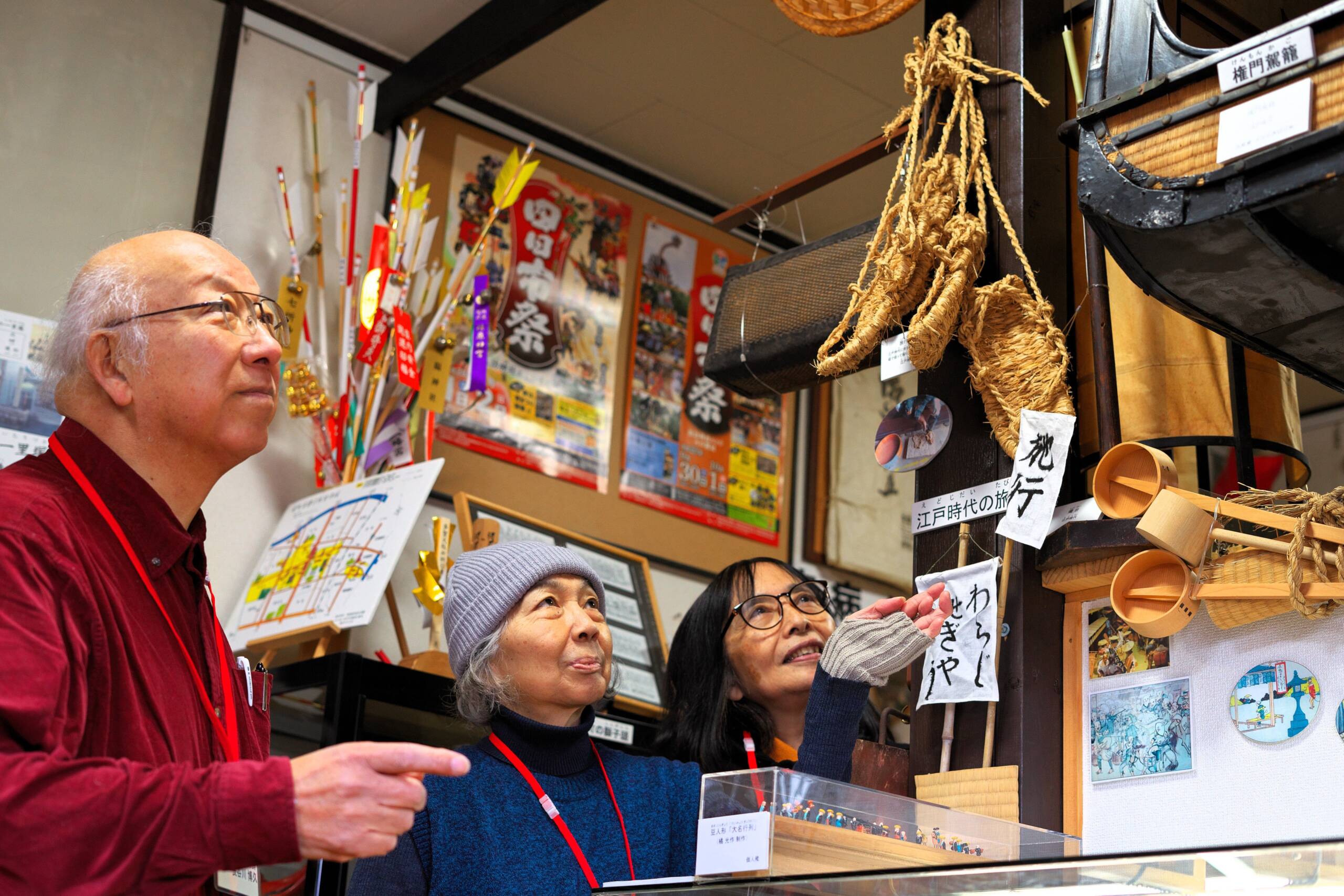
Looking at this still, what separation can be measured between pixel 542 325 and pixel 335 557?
113 cm

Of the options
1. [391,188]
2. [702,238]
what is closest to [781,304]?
[391,188]

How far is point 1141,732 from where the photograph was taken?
167 centimetres

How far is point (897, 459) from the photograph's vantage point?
80.3 inches

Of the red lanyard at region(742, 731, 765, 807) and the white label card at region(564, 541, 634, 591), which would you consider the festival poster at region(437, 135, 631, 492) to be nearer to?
the white label card at region(564, 541, 634, 591)

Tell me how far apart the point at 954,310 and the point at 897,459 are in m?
0.28

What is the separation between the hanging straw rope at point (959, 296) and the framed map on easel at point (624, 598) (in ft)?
4.24

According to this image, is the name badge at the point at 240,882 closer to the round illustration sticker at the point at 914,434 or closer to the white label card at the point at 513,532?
the round illustration sticker at the point at 914,434

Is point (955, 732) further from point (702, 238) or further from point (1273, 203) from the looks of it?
point (702, 238)

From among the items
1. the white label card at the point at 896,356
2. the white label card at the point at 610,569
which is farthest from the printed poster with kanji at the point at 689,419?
the white label card at the point at 896,356

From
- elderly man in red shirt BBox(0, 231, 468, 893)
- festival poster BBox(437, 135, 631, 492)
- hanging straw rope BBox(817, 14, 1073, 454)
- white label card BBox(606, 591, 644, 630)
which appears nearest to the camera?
elderly man in red shirt BBox(0, 231, 468, 893)

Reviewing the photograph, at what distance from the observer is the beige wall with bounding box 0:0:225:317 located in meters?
2.99

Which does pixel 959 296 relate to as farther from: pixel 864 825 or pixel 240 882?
pixel 240 882

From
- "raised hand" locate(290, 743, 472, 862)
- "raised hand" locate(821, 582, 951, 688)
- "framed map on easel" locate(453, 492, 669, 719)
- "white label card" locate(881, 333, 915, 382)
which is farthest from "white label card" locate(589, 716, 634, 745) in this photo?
"raised hand" locate(290, 743, 472, 862)

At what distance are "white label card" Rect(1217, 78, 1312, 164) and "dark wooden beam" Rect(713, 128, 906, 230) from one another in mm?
968
